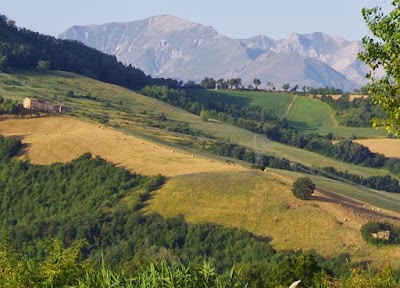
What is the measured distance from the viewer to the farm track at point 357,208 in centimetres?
6206

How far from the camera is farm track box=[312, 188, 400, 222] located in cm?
6206

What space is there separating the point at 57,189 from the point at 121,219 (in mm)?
9488

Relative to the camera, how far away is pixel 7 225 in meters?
67.8

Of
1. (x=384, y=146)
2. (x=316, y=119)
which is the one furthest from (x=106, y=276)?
(x=316, y=119)

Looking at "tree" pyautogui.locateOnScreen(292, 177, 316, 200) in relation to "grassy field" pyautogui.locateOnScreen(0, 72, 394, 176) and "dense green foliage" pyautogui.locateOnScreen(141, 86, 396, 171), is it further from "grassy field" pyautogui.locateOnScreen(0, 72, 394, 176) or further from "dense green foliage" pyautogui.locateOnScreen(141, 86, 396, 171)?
"dense green foliage" pyautogui.locateOnScreen(141, 86, 396, 171)

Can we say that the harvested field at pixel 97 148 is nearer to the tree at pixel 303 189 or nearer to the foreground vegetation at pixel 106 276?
the tree at pixel 303 189

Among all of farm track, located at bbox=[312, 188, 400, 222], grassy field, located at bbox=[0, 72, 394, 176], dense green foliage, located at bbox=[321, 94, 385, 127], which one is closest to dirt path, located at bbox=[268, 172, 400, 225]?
farm track, located at bbox=[312, 188, 400, 222]

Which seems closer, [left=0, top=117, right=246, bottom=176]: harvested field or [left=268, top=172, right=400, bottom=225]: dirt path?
[left=268, top=172, right=400, bottom=225]: dirt path

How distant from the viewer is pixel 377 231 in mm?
57062

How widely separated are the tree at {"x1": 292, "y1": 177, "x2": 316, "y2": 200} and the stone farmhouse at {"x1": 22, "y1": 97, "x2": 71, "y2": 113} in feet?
115

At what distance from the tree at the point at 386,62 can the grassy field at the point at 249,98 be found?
14598cm

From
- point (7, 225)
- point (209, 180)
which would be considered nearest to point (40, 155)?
point (7, 225)

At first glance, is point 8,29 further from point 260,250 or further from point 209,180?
point 260,250

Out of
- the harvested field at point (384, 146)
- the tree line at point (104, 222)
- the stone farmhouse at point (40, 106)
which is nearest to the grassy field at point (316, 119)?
the harvested field at point (384, 146)
